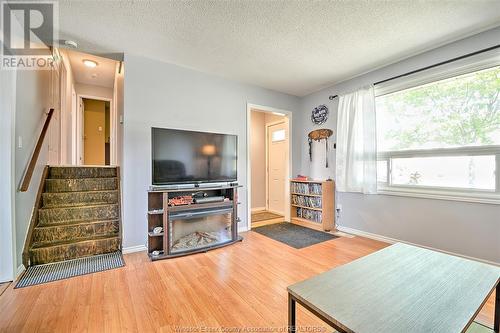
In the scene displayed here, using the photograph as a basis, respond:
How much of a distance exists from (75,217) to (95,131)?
13.0 feet

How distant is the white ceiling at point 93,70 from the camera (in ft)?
11.4

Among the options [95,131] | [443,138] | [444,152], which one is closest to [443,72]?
[443,138]

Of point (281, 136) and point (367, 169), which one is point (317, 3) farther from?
point (281, 136)

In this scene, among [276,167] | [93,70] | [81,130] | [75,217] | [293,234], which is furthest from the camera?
[81,130]

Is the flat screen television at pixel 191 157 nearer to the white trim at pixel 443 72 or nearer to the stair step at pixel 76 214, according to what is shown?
the stair step at pixel 76 214

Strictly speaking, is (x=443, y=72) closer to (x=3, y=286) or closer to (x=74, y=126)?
(x=3, y=286)

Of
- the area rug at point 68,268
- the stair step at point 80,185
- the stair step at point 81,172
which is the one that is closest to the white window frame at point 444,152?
the area rug at point 68,268

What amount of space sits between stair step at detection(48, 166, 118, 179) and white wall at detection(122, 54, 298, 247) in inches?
41.0

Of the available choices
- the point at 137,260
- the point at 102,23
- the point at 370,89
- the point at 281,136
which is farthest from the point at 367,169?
the point at 102,23

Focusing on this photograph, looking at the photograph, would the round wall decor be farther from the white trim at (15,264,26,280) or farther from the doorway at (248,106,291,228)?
the white trim at (15,264,26,280)

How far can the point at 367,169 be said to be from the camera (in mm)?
3303

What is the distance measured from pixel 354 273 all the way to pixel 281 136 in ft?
13.4

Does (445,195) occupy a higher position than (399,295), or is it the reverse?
(445,195)

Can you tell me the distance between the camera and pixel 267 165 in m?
5.61
